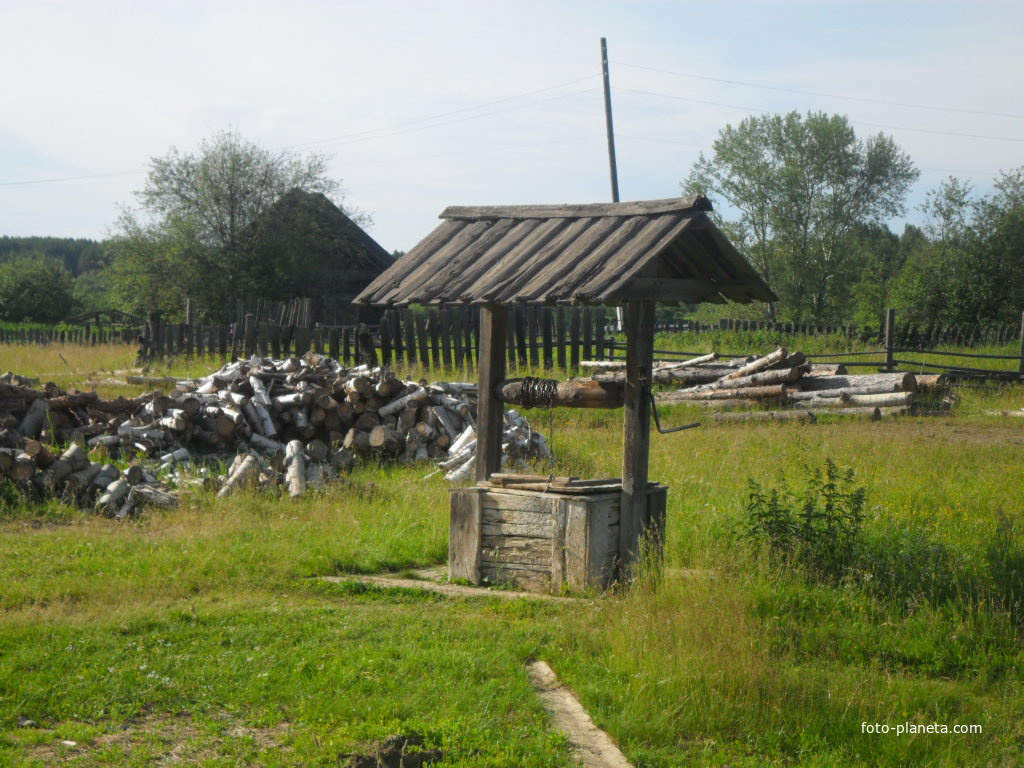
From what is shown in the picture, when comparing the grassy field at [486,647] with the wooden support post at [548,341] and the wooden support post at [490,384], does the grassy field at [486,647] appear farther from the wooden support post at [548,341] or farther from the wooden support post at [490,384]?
the wooden support post at [548,341]

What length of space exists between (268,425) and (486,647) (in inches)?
296

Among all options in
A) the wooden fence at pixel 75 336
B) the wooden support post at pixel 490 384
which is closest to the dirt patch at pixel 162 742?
the wooden support post at pixel 490 384

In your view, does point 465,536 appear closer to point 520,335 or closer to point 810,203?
point 520,335

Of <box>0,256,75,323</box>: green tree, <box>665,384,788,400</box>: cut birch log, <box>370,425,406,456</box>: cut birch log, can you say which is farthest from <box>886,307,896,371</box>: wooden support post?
<box>0,256,75,323</box>: green tree

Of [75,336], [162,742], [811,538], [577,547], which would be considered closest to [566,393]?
[577,547]

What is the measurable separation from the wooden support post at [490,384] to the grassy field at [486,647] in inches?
40.3

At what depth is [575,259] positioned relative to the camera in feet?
23.8

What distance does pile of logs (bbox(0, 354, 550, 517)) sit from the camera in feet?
37.8

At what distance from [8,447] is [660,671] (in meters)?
8.20

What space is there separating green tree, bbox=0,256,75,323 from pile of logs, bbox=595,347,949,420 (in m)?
43.4

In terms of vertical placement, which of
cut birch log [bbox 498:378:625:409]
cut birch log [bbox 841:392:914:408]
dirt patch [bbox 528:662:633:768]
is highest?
cut birch log [bbox 498:378:625:409]

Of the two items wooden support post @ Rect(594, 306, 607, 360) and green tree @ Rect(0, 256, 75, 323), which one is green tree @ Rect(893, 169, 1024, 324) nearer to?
wooden support post @ Rect(594, 306, 607, 360)

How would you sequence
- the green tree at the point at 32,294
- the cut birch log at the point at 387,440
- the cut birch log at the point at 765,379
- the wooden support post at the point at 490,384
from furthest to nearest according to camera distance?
→ the green tree at the point at 32,294 → the cut birch log at the point at 765,379 → the cut birch log at the point at 387,440 → the wooden support post at the point at 490,384

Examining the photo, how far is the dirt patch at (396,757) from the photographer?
14.4 ft
